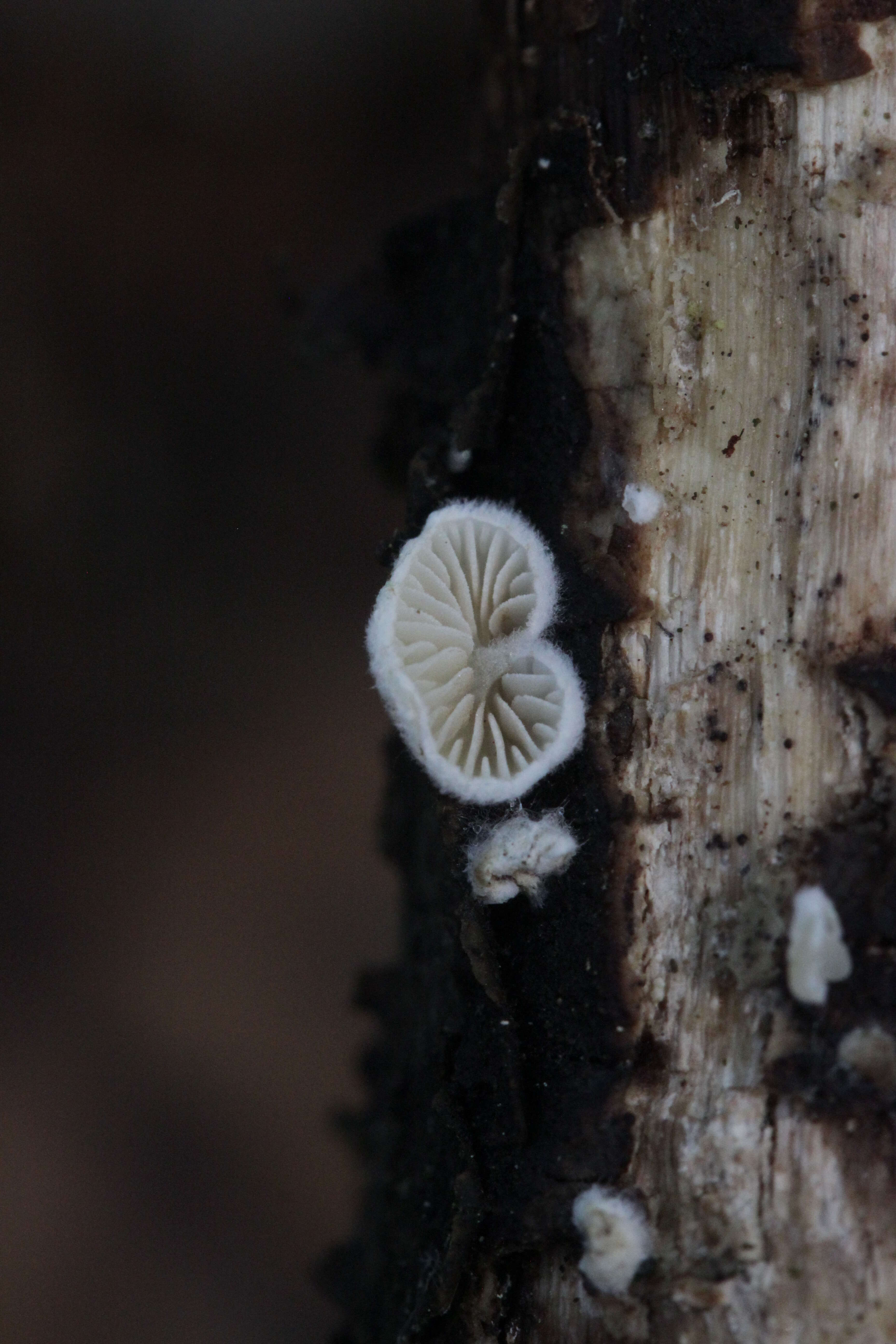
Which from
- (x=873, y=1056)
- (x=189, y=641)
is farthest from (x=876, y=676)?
(x=189, y=641)

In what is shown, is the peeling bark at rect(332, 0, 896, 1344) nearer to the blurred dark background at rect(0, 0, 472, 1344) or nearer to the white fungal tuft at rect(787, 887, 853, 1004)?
the white fungal tuft at rect(787, 887, 853, 1004)

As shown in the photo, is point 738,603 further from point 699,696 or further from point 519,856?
point 519,856

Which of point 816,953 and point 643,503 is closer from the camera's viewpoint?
point 816,953

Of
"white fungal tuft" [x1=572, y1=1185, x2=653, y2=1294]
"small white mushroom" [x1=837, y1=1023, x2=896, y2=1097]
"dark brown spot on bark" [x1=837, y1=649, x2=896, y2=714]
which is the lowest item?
"white fungal tuft" [x1=572, y1=1185, x2=653, y2=1294]

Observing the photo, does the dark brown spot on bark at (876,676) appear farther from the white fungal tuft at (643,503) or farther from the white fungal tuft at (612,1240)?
the white fungal tuft at (612,1240)

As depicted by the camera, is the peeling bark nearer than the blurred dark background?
Yes

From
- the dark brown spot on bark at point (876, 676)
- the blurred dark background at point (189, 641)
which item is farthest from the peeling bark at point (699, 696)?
the blurred dark background at point (189, 641)

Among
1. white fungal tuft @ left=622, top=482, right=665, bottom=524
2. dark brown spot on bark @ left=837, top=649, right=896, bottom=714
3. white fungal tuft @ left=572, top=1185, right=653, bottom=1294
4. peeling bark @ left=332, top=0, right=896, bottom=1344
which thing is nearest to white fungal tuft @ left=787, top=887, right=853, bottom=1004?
peeling bark @ left=332, top=0, right=896, bottom=1344
